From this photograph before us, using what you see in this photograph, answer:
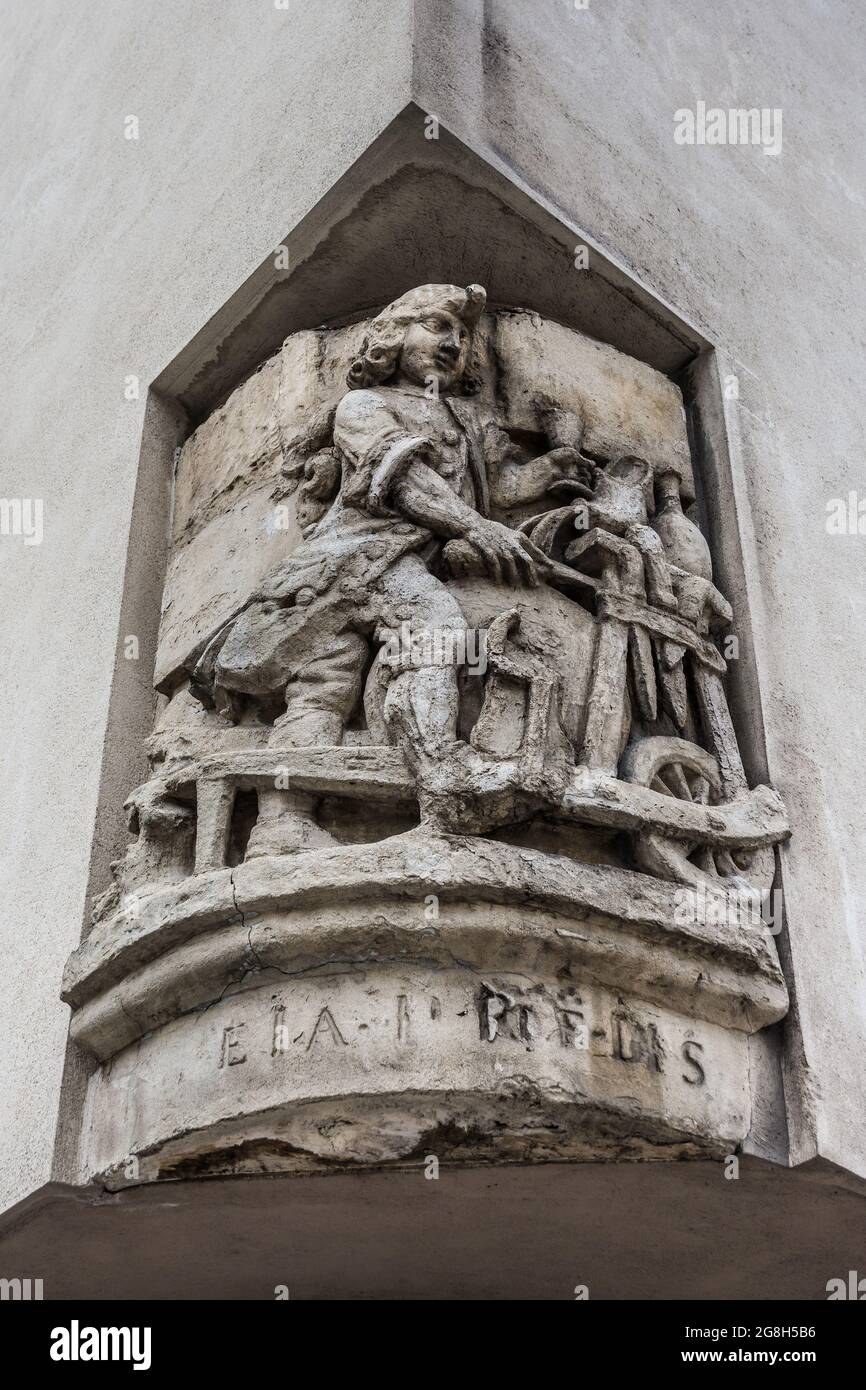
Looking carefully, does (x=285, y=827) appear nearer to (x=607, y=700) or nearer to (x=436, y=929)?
(x=436, y=929)

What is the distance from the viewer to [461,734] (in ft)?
12.1

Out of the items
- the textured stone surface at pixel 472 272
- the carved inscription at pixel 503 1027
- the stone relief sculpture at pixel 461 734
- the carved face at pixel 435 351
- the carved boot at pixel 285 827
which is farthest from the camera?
the carved face at pixel 435 351

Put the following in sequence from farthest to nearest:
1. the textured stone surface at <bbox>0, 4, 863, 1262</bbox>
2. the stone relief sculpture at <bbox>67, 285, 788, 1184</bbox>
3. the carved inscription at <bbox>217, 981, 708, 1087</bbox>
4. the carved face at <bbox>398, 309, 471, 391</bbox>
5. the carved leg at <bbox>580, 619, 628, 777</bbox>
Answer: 1. the carved face at <bbox>398, 309, 471, 391</bbox>
2. the textured stone surface at <bbox>0, 4, 863, 1262</bbox>
3. the carved leg at <bbox>580, 619, 628, 777</bbox>
4. the stone relief sculpture at <bbox>67, 285, 788, 1184</bbox>
5. the carved inscription at <bbox>217, 981, 708, 1087</bbox>

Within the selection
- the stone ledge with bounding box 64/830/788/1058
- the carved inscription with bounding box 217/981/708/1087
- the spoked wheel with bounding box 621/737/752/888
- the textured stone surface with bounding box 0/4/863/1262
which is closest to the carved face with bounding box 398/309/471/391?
the textured stone surface with bounding box 0/4/863/1262

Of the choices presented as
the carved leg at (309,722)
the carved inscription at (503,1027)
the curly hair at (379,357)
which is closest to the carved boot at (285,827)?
the carved leg at (309,722)

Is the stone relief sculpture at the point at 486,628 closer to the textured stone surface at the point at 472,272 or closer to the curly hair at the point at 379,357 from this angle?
the curly hair at the point at 379,357

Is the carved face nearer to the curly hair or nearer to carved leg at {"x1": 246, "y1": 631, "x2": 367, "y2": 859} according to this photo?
the curly hair

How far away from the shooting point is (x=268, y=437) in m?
4.62

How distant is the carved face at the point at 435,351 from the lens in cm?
436

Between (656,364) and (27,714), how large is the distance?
7.26ft

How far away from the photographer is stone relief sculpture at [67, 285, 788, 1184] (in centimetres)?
334

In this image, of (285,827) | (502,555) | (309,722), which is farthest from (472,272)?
(285,827)
